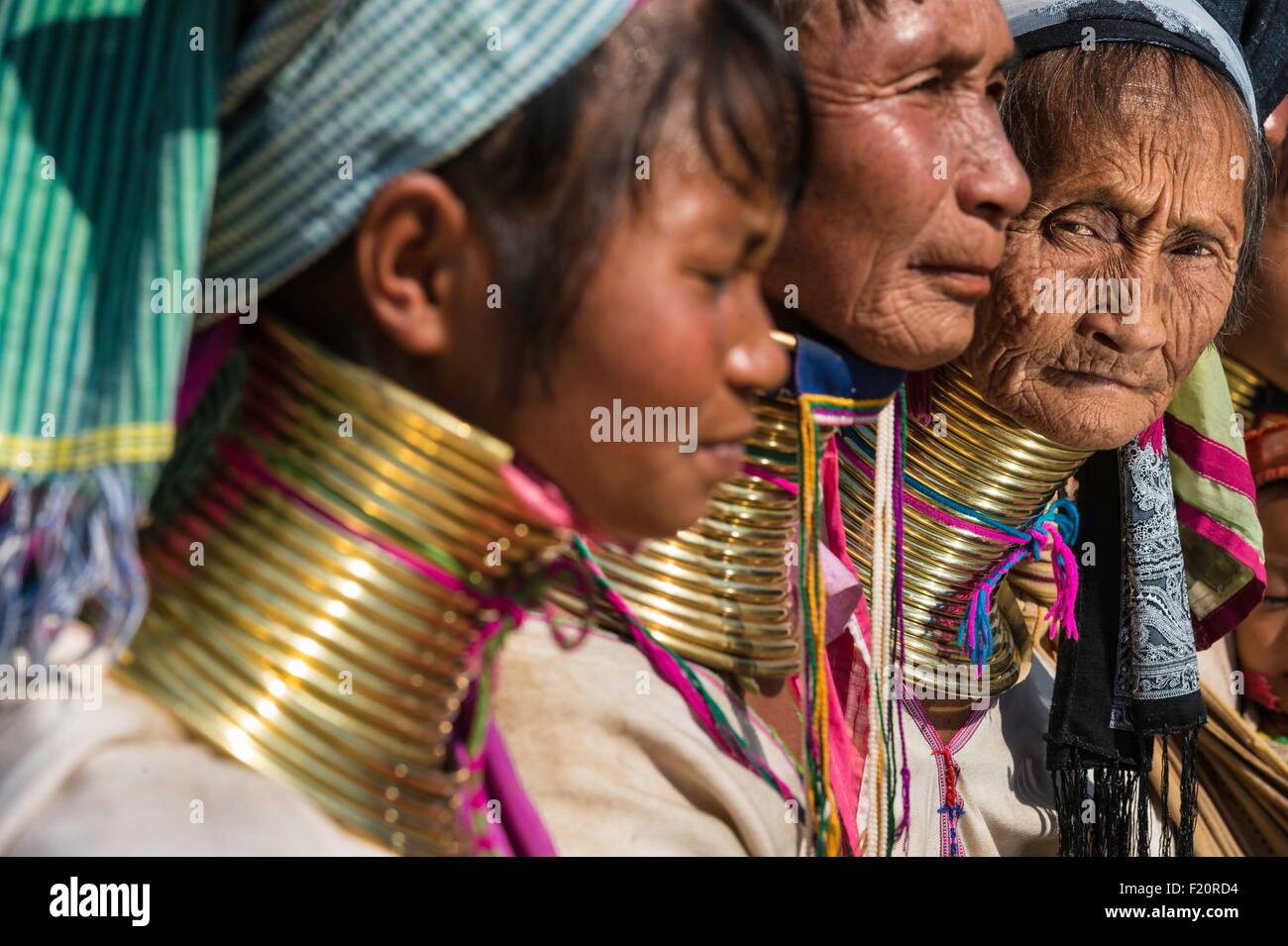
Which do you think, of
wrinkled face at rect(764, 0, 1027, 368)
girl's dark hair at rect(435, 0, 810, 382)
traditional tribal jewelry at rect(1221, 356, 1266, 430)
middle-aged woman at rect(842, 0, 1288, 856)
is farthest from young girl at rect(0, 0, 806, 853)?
traditional tribal jewelry at rect(1221, 356, 1266, 430)

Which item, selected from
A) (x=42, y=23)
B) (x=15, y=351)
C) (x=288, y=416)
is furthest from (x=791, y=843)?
(x=42, y=23)

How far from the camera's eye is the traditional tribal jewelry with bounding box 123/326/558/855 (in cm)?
144

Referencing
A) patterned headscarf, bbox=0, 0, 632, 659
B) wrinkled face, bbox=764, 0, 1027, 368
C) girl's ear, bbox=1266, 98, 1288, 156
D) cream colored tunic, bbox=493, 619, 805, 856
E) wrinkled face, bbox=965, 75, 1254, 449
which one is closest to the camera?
patterned headscarf, bbox=0, 0, 632, 659

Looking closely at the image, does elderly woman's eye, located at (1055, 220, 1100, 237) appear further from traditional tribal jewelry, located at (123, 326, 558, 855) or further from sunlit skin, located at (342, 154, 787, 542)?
traditional tribal jewelry, located at (123, 326, 558, 855)

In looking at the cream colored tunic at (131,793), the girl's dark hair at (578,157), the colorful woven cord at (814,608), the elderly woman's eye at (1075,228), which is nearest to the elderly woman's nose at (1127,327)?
the elderly woman's eye at (1075,228)

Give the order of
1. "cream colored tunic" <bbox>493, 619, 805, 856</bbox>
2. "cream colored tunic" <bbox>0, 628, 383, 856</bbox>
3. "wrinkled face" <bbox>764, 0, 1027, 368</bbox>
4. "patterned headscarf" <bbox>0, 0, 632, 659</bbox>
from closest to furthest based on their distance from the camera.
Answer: "cream colored tunic" <bbox>0, 628, 383, 856</bbox> < "patterned headscarf" <bbox>0, 0, 632, 659</bbox> < "cream colored tunic" <bbox>493, 619, 805, 856</bbox> < "wrinkled face" <bbox>764, 0, 1027, 368</bbox>

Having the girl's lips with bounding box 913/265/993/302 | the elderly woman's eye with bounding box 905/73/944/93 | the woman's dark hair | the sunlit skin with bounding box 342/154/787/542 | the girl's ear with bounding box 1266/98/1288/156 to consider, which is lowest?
the sunlit skin with bounding box 342/154/787/542

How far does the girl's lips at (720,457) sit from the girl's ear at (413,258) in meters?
0.30

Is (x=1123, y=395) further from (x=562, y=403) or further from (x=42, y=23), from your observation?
(x=42, y=23)

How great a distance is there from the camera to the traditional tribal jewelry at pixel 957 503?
2.73 meters

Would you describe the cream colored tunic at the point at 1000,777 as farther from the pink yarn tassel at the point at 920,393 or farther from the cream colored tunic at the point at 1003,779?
the pink yarn tassel at the point at 920,393

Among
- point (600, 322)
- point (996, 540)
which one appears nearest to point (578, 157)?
point (600, 322)

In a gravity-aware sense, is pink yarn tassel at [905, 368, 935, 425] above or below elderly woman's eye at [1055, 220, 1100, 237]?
below

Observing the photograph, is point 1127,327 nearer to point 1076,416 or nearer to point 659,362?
point 1076,416
